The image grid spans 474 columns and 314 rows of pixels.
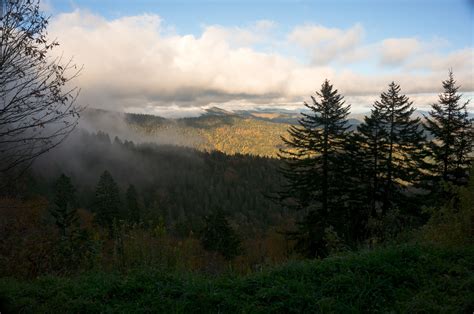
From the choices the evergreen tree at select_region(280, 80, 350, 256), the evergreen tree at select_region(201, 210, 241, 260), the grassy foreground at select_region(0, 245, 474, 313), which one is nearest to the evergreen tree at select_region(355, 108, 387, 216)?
the evergreen tree at select_region(280, 80, 350, 256)

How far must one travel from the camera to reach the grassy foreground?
4008 millimetres

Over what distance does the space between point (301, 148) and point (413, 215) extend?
9487 millimetres

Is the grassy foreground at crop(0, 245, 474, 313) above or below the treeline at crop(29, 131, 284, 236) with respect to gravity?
above

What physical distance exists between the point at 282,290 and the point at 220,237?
27.6m

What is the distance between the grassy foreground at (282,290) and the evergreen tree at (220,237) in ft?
82.7

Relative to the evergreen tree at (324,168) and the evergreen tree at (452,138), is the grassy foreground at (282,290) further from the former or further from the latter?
the evergreen tree at (452,138)

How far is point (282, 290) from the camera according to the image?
14.0 feet

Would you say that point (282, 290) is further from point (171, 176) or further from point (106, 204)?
point (171, 176)

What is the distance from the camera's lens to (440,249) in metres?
5.48

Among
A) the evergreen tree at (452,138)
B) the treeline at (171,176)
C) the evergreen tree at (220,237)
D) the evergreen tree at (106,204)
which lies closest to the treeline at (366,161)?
the evergreen tree at (452,138)

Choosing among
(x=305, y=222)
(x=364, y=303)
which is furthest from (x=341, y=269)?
(x=305, y=222)

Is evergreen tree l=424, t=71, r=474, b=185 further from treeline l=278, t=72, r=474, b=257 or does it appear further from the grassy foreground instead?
the grassy foreground

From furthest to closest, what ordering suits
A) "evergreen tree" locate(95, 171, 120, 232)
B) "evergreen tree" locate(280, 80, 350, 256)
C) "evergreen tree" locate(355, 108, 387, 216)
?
"evergreen tree" locate(95, 171, 120, 232) < "evergreen tree" locate(355, 108, 387, 216) < "evergreen tree" locate(280, 80, 350, 256)

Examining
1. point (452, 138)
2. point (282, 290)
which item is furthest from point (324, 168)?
point (282, 290)
